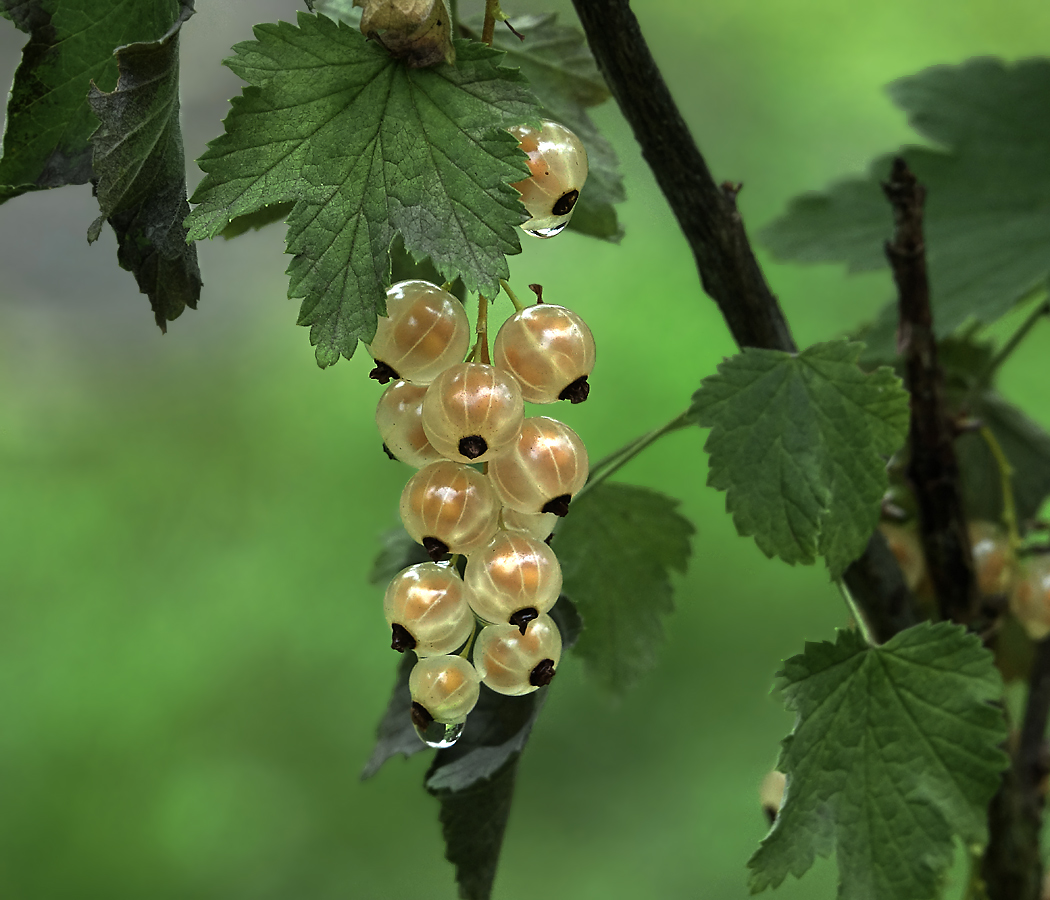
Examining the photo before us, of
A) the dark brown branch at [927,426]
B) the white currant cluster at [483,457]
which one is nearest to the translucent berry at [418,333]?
the white currant cluster at [483,457]

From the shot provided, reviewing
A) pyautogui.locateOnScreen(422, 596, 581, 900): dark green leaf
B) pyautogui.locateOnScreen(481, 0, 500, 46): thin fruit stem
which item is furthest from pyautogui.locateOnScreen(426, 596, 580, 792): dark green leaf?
pyautogui.locateOnScreen(481, 0, 500, 46): thin fruit stem

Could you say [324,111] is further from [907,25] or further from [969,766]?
[907,25]

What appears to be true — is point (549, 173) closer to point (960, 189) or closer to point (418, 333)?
point (418, 333)

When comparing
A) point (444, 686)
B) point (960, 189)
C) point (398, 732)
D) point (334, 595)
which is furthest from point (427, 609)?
point (334, 595)

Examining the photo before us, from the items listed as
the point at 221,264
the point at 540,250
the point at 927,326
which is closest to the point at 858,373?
the point at 927,326

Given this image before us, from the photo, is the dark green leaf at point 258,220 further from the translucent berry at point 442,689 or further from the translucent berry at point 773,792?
the translucent berry at point 773,792
